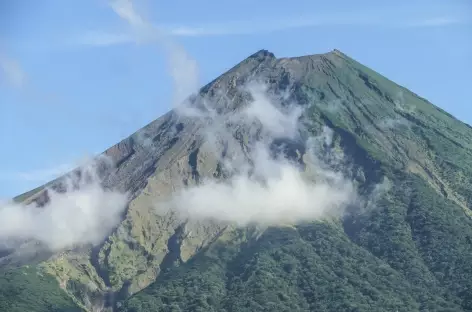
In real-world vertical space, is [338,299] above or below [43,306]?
below

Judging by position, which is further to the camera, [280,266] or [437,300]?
[280,266]

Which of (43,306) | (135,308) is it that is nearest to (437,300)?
(135,308)

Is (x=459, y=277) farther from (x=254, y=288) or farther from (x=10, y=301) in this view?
(x=10, y=301)

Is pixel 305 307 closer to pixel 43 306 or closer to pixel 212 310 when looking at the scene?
pixel 212 310

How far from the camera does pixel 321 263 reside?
19675 centimetres

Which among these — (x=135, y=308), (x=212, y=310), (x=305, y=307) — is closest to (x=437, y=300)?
(x=305, y=307)

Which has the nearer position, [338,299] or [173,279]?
[338,299]

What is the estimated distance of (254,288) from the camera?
7382 inches

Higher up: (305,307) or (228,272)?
(228,272)

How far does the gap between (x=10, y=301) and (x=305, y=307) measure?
55.6m

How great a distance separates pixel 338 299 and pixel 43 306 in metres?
55.0

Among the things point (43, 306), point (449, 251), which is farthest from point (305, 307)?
point (43, 306)

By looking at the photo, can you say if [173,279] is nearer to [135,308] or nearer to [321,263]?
[135,308]

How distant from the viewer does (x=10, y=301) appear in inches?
7569
